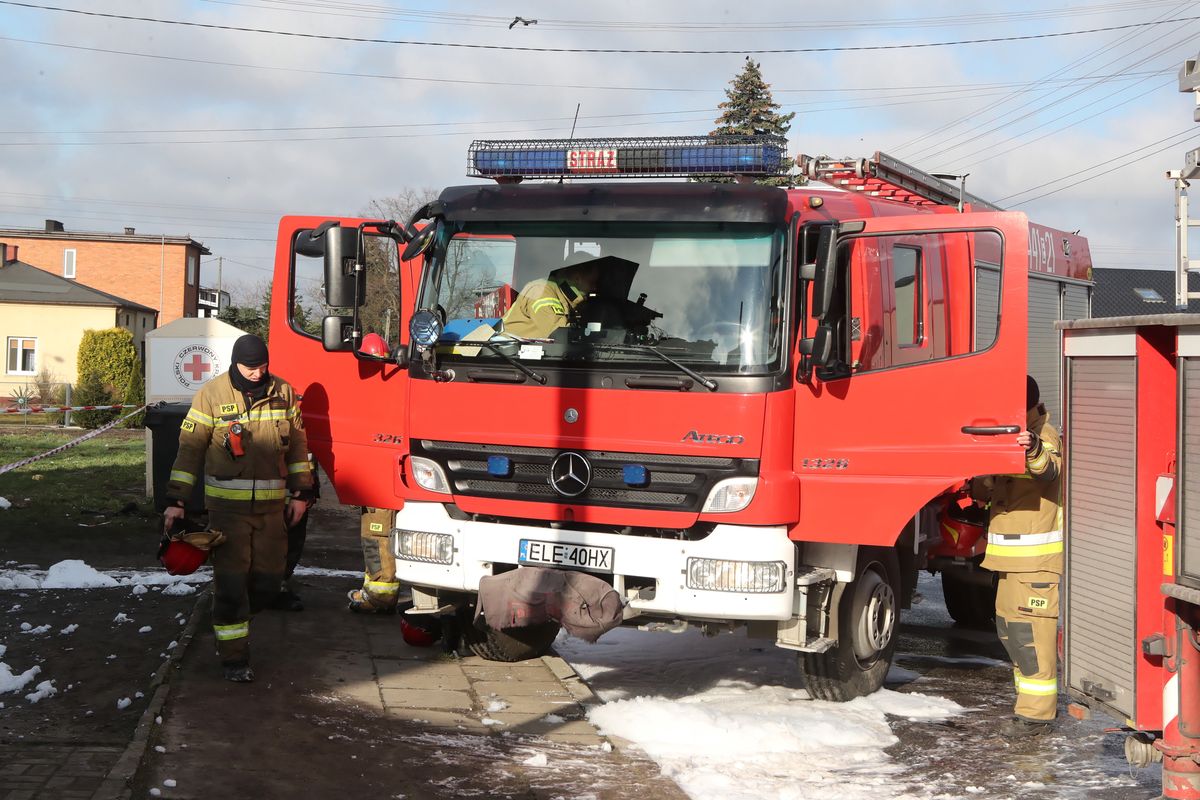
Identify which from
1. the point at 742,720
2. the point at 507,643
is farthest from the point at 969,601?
the point at 507,643

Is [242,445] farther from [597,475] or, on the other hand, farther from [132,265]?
[132,265]

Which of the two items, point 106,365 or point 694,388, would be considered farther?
point 106,365

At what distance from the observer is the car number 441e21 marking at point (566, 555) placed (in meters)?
6.26

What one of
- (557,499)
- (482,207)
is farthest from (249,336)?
(557,499)

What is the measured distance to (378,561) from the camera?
8.55m

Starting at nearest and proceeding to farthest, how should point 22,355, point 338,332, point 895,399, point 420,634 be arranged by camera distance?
point 895,399, point 338,332, point 420,634, point 22,355

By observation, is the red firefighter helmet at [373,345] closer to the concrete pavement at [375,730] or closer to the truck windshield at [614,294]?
the truck windshield at [614,294]

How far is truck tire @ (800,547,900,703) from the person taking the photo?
6840mm

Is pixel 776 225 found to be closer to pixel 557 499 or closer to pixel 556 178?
pixel 557 499

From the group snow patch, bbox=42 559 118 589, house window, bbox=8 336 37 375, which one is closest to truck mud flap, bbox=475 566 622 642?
snow patch, bbox=42 559 118 589

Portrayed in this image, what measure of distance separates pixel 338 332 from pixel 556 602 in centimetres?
202

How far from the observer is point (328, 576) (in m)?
10.4

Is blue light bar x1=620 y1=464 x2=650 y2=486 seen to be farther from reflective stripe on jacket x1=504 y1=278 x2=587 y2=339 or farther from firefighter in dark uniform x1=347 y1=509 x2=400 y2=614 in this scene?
firefighter in dark uniform x1=347 y1=509 x2=400 y2=614

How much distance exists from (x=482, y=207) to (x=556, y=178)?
4.93 feet
